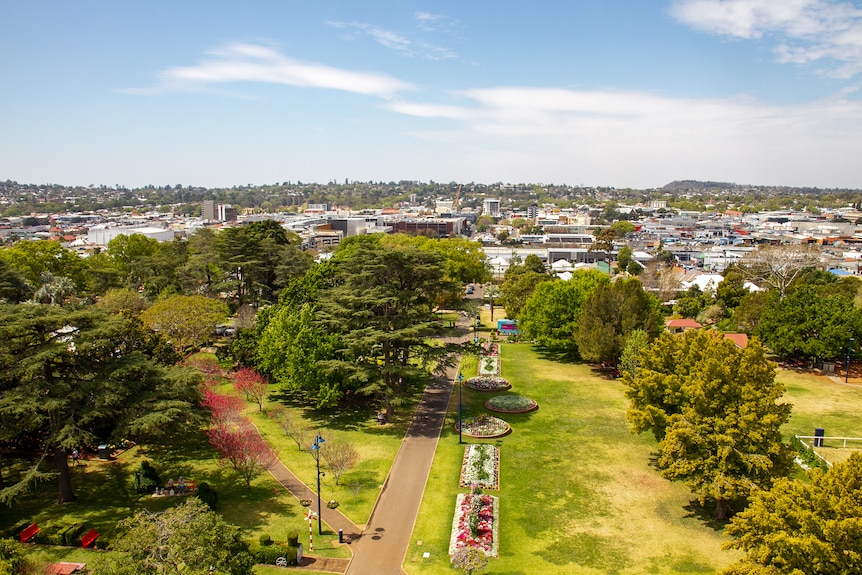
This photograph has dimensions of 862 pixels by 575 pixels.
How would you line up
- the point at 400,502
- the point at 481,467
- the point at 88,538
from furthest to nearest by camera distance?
the point at 481,467 → the point at 400,502 → the point at 88,538

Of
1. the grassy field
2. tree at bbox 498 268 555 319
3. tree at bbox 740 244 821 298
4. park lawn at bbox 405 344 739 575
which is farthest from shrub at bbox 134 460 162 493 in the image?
tree at bbox 740 244 821 298

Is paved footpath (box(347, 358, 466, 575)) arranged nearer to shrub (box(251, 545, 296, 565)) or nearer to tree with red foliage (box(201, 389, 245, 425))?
shrub (box(251, 545, 296, 565))

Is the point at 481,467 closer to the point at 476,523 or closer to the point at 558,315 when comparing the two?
the point at 476,523

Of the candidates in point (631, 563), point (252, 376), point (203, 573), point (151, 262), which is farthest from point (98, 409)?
point (151, 262)

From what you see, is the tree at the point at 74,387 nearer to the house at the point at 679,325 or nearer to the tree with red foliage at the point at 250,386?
the tree with red foliage at the point at 250,386

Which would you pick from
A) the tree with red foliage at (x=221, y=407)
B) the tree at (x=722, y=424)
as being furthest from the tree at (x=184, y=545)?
the tree at (x=722, y=424)

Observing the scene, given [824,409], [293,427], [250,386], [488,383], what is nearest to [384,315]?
[293,427]

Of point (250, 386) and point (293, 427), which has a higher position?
point (250, 386)

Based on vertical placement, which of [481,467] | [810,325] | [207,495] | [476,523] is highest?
[810,325]
